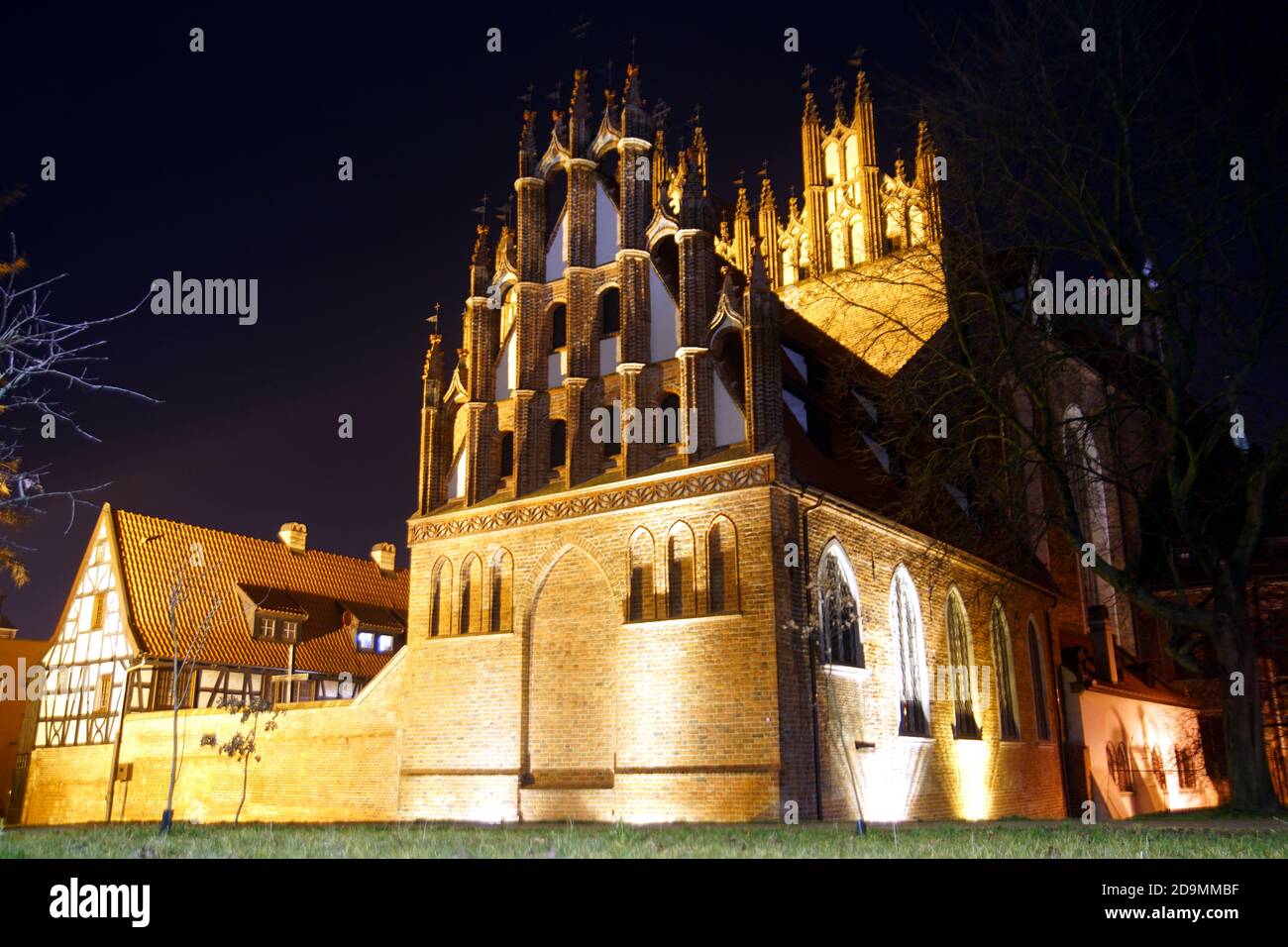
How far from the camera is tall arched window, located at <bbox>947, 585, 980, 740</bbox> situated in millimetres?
24641

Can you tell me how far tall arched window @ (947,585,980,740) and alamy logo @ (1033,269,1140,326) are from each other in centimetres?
926

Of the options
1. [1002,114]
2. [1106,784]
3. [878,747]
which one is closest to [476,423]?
[878,747]

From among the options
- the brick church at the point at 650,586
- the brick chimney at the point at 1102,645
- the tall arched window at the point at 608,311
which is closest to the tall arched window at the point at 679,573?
the brick church at the point at 650,586

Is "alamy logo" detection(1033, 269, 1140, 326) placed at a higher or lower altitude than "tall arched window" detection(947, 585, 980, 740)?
higher

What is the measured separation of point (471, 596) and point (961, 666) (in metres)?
11.3

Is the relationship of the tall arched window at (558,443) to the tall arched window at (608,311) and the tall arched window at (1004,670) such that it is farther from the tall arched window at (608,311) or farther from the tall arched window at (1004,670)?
the tall arched window at (1004,670)

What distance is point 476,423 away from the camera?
22859mm

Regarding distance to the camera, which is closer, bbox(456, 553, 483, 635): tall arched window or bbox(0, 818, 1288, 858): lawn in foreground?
bbox(0, 818, 1288, 858): lawn in foreground

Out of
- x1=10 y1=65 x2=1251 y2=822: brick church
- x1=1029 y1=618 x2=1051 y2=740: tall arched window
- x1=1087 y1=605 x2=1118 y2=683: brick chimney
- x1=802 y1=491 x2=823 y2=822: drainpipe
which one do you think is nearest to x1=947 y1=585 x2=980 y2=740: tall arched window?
x1=10 y1=65 x2=1251 y2=822: brick church

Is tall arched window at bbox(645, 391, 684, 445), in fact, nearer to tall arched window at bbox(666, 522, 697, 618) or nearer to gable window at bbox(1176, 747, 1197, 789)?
tall arched window at bbox(666, 522, 697, 618)

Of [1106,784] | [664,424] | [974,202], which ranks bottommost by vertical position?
[1106,784]
